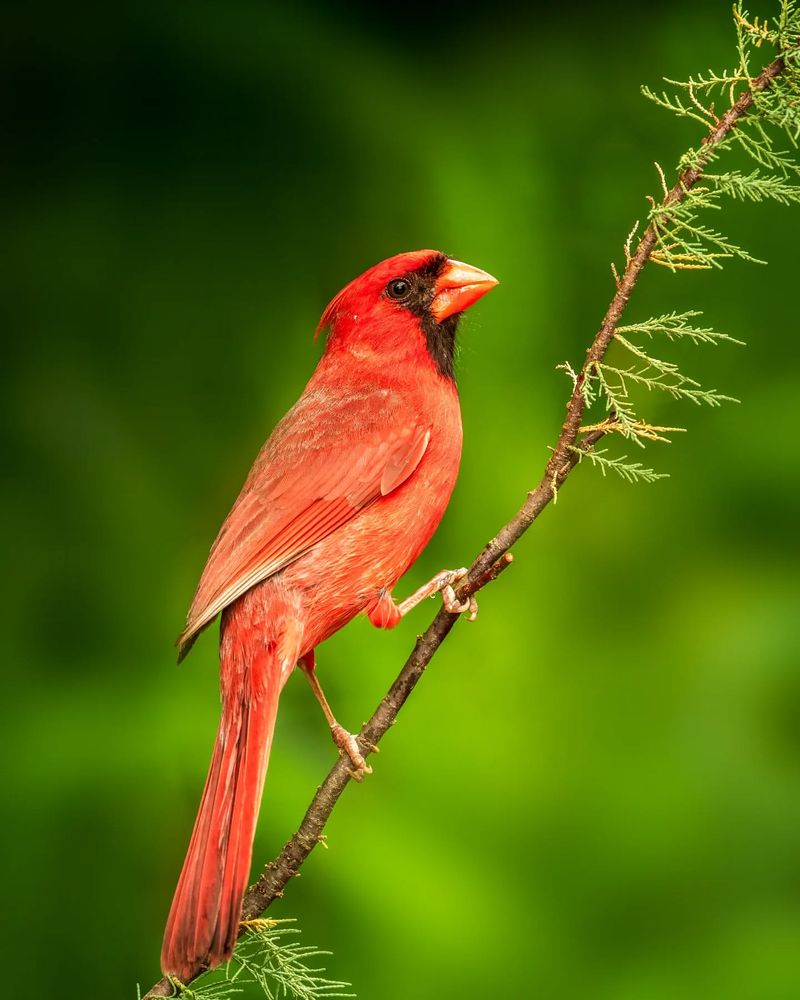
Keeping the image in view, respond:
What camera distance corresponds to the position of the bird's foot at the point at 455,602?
197cm

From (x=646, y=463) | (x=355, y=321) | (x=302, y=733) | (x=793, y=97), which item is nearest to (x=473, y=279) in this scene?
(x=355, y=321)

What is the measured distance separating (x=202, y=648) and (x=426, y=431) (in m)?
1.27

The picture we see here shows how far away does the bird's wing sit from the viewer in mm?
2291

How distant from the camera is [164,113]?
3721 millimetres

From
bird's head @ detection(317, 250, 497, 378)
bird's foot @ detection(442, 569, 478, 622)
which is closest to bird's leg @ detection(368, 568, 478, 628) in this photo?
bird's foot @ detection(442, 569, 478, 622)

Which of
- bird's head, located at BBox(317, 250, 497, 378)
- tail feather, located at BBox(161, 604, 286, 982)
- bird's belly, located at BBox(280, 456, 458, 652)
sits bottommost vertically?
tail feather, located at BBox(161, 604, 286, 982)

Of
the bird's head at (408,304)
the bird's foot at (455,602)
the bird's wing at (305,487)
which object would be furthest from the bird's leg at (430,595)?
the bird's head at (408,304)

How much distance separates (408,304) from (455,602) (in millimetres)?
836

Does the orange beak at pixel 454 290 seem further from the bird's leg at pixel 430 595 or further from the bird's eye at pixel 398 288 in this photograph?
the bird's leg at pixel 430 595

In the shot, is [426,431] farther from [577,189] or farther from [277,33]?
[277,33]

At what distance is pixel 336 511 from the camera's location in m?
2.39

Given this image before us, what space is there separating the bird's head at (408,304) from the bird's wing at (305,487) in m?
0.17

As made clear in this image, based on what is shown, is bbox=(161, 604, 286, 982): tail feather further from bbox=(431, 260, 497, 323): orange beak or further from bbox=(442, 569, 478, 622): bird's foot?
bbox=(431, 260, 497, 323): orange beak

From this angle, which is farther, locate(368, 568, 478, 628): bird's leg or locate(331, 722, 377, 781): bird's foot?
locate(331, 722, 377, 781): bird's foot
